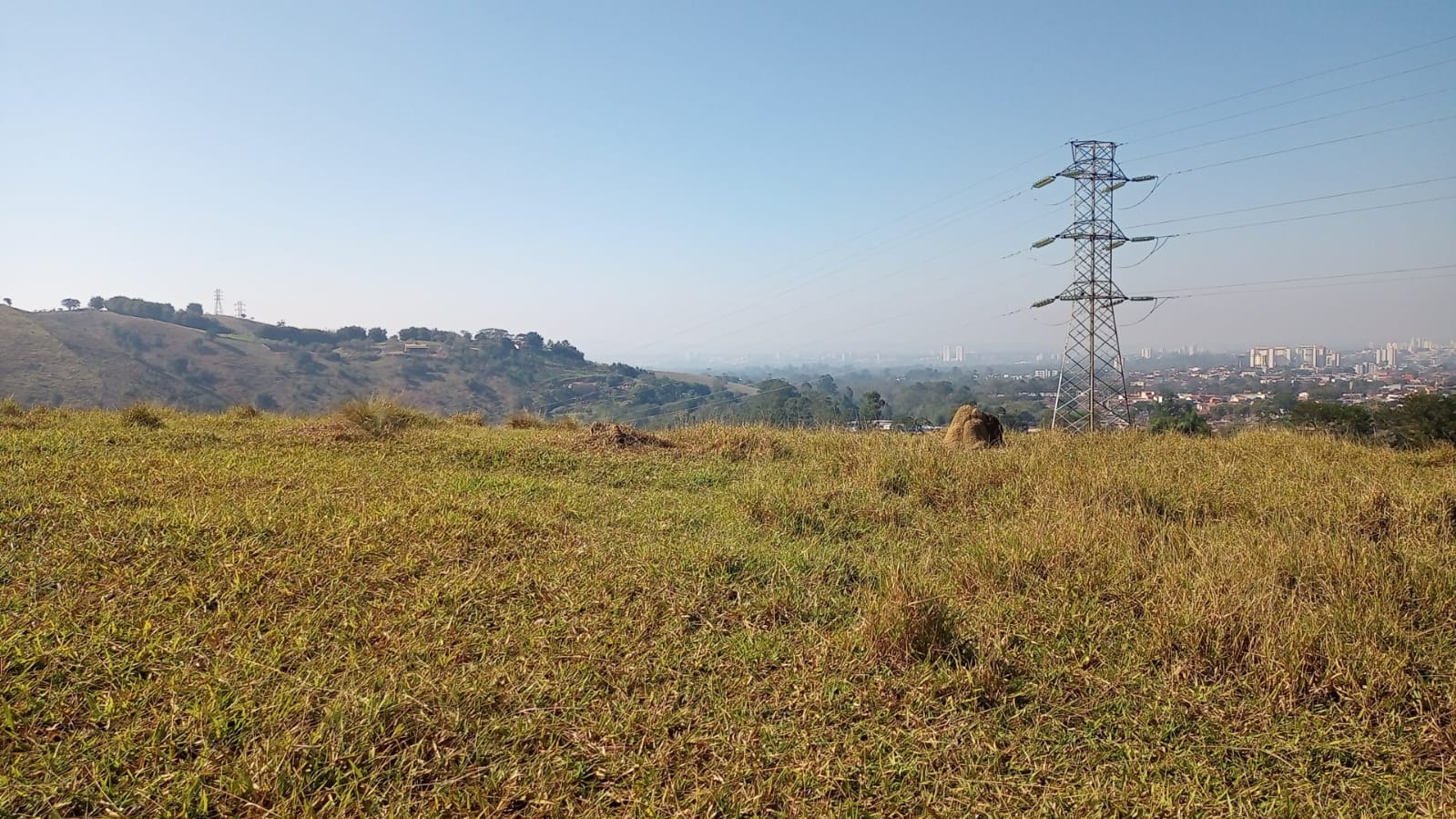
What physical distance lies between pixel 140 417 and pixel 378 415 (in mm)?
2579

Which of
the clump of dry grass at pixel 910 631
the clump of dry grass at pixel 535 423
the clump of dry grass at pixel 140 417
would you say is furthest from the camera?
the clump of dry grass at pixel 535 423

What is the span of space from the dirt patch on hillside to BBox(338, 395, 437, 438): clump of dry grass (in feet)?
7.32

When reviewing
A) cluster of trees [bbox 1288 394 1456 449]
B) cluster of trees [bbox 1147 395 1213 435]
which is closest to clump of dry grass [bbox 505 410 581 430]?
cluster of trees [bbox 1147 395 1213 435]

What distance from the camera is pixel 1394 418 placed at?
1233cm

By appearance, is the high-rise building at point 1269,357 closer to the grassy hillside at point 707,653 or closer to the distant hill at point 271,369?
the distant hill at point 271,369

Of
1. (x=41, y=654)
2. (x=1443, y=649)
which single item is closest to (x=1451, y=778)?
(x=1443, y=649)

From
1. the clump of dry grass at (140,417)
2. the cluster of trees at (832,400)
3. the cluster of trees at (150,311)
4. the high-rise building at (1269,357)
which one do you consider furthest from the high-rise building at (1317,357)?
the cluster of trees at (150,311)

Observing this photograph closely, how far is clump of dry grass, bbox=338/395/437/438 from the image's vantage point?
7801 millimetres

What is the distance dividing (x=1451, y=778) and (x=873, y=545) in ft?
8.77

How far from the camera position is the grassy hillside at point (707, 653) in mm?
1981

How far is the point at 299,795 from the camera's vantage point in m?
1.84

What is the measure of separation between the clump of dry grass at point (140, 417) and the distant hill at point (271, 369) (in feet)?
133

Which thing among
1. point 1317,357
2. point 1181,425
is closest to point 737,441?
point 1181,425

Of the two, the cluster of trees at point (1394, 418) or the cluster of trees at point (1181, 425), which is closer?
the cluster of trees at point (1394, 418)
